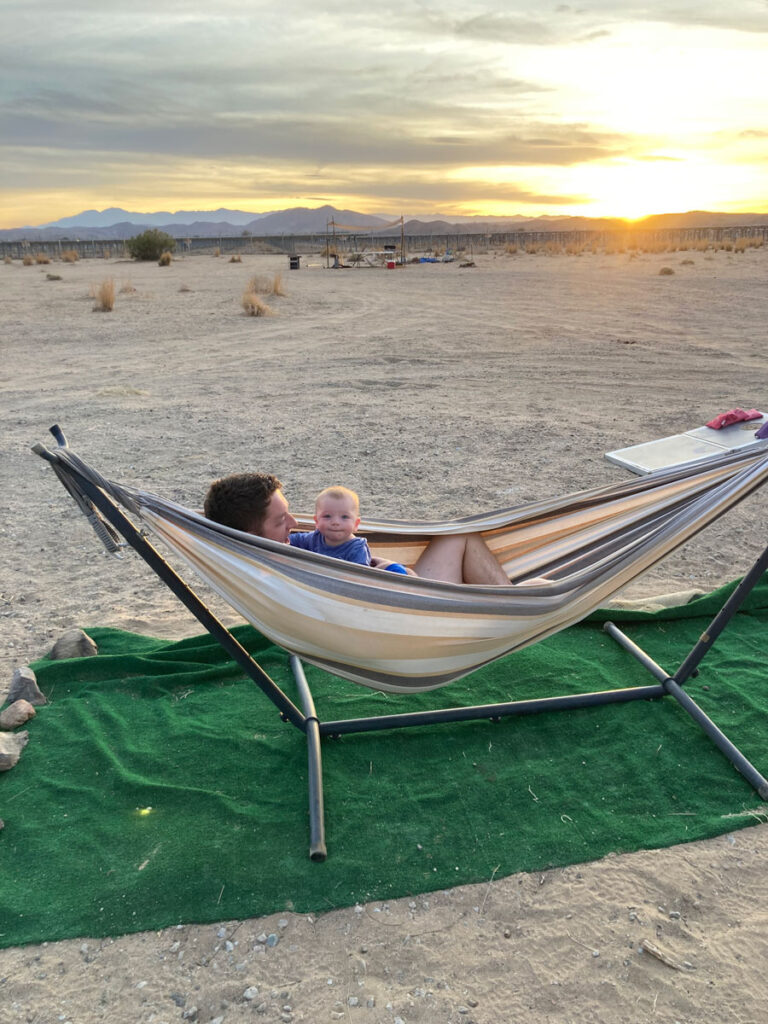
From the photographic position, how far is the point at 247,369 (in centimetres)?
810

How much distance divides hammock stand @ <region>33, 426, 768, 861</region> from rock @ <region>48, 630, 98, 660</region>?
0.63 metres

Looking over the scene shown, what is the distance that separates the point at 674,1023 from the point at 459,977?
0.43 m

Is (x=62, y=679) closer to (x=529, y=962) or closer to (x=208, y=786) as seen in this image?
(x=208, y=786)

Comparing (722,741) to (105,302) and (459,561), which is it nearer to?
(459,561)

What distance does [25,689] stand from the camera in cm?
261

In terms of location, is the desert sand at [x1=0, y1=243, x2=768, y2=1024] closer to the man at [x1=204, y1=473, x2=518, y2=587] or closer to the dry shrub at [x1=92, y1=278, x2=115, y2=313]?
the dry shrub at [x1=92, y1=278, x2=115, y2=313]

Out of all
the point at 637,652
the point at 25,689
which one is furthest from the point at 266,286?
the point at 637,652

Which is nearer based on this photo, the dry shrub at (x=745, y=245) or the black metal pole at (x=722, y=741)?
the black metal pole at (x=722, y=741)

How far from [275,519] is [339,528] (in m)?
0.19

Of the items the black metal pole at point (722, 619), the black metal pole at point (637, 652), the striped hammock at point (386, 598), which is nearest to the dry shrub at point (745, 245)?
the black metal pole at point (637, 652)

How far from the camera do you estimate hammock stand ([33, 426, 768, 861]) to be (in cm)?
188

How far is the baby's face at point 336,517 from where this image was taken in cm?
227

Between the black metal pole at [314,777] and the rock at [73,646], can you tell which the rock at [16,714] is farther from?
the black metal pole at [314,777]

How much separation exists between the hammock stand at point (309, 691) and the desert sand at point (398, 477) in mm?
332
